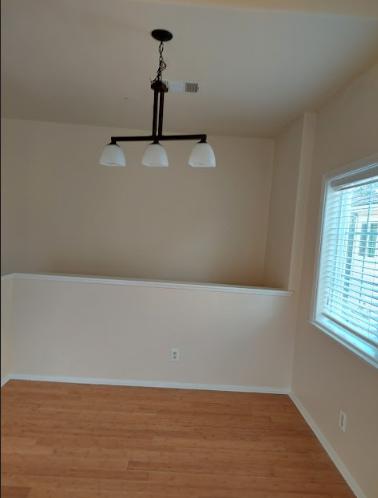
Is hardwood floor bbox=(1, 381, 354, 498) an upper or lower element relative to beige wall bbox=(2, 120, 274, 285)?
lower

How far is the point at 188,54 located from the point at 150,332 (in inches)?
85.7

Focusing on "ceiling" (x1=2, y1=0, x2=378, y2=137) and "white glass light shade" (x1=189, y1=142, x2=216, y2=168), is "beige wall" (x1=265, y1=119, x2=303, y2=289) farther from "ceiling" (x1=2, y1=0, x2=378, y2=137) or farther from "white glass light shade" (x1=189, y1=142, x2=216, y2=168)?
"white glass light shade" (x1=189, y1=142, x2=216, y2=168)

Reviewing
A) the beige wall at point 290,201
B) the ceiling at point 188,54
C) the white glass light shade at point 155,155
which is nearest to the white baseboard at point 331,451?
the beige wall at point 290,201

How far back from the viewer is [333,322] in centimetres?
227

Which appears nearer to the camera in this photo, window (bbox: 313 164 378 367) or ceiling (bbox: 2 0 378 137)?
ceiling (bbox: 2 0 378 137)

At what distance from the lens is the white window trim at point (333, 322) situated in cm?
181

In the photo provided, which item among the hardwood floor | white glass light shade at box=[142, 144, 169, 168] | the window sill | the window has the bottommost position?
the hardwood floor

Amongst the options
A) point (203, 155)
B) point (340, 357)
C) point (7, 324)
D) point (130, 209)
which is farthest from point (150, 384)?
point (203, 155)

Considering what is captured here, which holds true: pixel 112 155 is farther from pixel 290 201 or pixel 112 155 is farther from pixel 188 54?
pixel 290 201

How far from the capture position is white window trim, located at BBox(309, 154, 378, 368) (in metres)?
1.81

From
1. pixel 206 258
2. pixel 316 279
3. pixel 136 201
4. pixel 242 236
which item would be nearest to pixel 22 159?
pixel 136 201

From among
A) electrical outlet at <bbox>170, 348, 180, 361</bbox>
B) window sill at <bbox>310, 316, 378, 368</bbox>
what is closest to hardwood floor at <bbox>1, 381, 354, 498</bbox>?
electrical outlet at <bbox>170, 348, 180, 361</bbox>

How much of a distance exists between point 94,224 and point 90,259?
0.39m

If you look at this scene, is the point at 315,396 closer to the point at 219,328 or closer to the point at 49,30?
the point at 219,328
